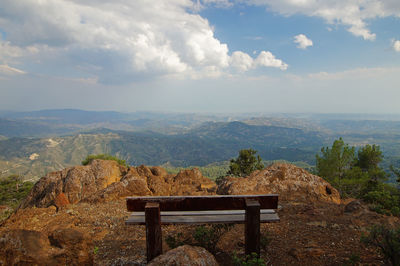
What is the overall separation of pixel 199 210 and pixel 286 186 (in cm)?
1038

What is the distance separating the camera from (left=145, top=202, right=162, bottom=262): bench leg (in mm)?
4152

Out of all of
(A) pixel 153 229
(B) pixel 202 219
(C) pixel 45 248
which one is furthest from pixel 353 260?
(C) pixel 45 248

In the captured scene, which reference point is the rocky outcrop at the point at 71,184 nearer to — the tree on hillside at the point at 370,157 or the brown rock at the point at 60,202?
the brown rock at the point at 60,202

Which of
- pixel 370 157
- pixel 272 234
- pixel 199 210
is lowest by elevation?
pixel 370 157

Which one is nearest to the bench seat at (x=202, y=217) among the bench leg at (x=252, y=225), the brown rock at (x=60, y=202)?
the bench leg at (x=252, y=225)

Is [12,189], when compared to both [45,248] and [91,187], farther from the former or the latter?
[45,248]

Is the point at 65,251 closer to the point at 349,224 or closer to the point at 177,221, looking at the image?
the point at 177,221

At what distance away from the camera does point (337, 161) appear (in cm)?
2222

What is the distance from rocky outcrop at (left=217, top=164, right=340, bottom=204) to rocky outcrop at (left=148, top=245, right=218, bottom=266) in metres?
8.78

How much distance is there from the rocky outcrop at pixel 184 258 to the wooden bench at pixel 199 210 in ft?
1.79

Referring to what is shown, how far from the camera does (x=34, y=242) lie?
3961 mm

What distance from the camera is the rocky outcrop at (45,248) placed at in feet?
12.1

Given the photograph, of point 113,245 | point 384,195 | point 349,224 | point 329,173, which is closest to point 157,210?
point 113,245

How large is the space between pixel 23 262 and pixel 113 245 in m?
2.71
